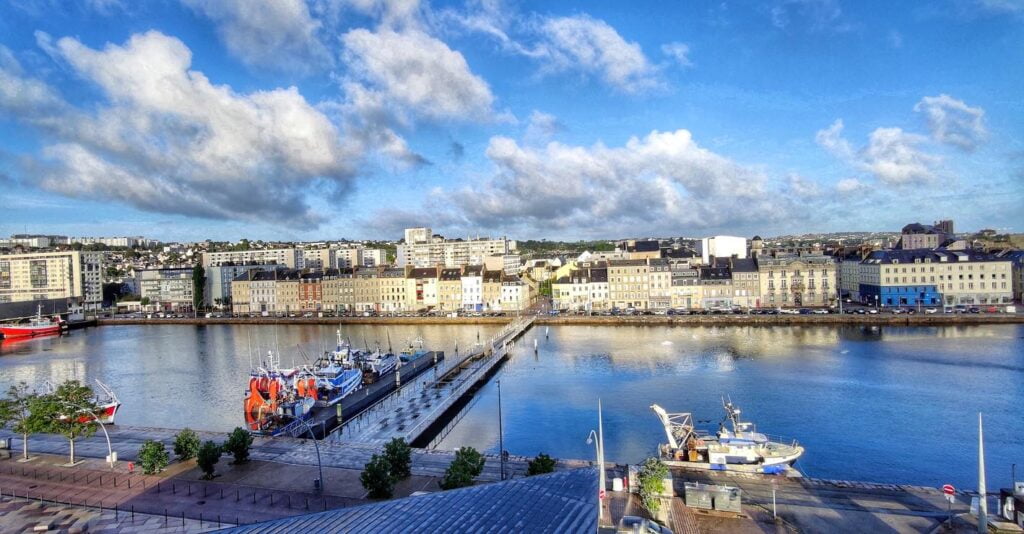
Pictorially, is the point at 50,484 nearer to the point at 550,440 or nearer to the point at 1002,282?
the point at 550,440

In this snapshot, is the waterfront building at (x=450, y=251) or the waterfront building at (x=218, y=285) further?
the waterfront building at (x=450, y=251)

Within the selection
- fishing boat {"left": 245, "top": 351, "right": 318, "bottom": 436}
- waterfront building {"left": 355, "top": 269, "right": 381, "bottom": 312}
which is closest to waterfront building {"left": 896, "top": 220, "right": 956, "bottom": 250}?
waterfront building {"left": 355, "top": 269, "right": 381, "bottom": 312}

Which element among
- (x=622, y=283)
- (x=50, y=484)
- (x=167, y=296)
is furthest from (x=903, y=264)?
(x=167, y=296)

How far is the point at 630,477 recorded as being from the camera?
1536 centimetres

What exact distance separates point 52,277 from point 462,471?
92.9 metres

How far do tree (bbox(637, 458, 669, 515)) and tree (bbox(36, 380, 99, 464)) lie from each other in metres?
16.8

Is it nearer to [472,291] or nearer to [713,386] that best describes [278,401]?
[713,386]

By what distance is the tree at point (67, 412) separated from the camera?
63.3 feet

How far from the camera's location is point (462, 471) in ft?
48.6

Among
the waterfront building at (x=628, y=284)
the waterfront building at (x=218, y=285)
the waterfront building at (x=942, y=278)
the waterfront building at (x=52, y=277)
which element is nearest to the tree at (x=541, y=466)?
the waterfront building at (x=628, y=284)

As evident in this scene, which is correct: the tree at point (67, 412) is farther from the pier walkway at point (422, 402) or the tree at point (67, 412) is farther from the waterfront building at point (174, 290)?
the waterfront building at point (174, 290)

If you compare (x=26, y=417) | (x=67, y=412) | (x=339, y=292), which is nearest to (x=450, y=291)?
(x=339, y=292)

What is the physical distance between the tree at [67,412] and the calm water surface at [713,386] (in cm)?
674

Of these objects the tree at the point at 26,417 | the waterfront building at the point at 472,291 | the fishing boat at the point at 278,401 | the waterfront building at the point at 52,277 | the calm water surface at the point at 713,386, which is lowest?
the calm water surface at the point at 713,386
